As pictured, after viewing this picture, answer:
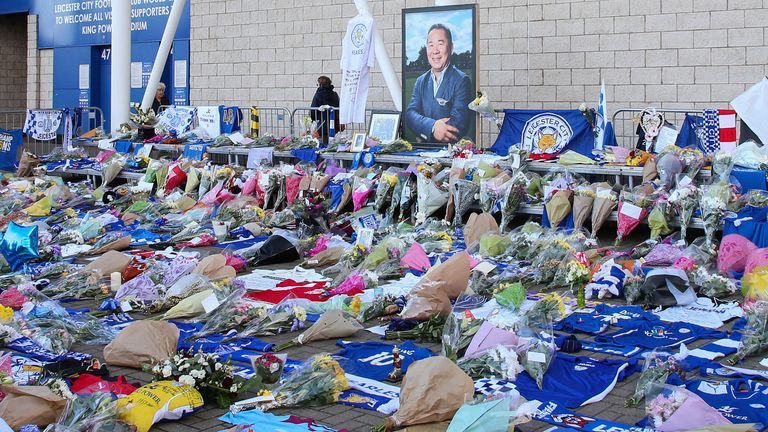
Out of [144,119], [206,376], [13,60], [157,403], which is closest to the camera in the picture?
[157,403]

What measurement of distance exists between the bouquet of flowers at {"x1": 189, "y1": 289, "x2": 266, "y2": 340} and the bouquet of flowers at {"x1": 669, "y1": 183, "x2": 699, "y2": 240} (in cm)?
501

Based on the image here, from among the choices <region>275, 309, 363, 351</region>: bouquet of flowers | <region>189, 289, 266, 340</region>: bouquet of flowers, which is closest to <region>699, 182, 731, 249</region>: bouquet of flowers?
<region>275, 309, 363, 351</region>: bouquet of flowers

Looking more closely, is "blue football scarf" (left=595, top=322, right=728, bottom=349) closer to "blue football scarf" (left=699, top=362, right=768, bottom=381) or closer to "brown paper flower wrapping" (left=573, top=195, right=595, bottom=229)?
"blue football scarf" (left=699, top=362, right=768, bottom=381)

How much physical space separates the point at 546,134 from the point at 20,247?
7078mm

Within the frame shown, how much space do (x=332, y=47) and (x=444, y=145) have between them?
5410mm

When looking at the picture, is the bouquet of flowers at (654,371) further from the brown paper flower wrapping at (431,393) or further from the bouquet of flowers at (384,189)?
the bouquet of flowers at (384,189)

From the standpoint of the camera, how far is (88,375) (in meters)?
6.14

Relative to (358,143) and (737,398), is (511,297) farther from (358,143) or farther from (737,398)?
(358,143)

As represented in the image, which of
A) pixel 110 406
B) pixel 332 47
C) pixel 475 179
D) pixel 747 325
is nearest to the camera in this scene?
pixel 110 406

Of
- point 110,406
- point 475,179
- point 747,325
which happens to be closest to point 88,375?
point 110,406

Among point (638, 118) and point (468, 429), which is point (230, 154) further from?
point (468, 429)

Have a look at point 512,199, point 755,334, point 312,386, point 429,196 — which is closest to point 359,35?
point 429,196

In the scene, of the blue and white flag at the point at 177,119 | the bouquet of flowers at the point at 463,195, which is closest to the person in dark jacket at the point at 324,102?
the blue and white flag at the point at 177,119

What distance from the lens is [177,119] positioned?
1869 centimetres
